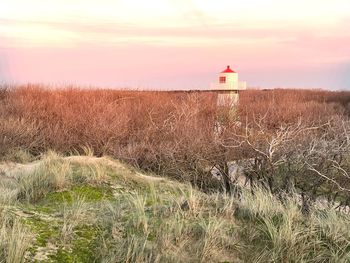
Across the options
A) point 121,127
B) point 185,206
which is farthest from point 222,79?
point 185,206

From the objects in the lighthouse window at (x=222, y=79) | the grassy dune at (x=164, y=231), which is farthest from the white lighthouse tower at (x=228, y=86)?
the grassy dune at (x=164, y=231)

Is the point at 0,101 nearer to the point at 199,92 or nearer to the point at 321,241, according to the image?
the point at 199,92

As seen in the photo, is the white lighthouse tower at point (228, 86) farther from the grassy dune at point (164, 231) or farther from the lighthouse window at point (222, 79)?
the grassy dune at point (164, 231)

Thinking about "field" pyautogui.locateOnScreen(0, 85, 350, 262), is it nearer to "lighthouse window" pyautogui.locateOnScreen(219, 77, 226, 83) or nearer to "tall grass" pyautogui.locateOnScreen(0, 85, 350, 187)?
"tall grass" pyautogui.locateOnScreen(0, 85, 350, 187)

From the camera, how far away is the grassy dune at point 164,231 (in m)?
3.94

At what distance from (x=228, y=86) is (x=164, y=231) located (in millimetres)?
17067

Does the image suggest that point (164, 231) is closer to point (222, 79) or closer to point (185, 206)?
point (185, 206)

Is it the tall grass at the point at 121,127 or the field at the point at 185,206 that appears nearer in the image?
the field at the point at 185,206

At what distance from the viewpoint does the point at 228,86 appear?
2098cm

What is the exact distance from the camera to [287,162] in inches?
340

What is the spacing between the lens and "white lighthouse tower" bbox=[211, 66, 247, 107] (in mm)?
20969

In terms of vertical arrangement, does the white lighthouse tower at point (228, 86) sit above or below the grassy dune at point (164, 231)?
above

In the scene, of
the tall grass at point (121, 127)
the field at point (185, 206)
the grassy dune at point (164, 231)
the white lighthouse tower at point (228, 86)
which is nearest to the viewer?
the grassy dune at point (164, 231)

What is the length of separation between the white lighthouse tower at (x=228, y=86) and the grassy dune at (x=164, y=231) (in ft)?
51.1
